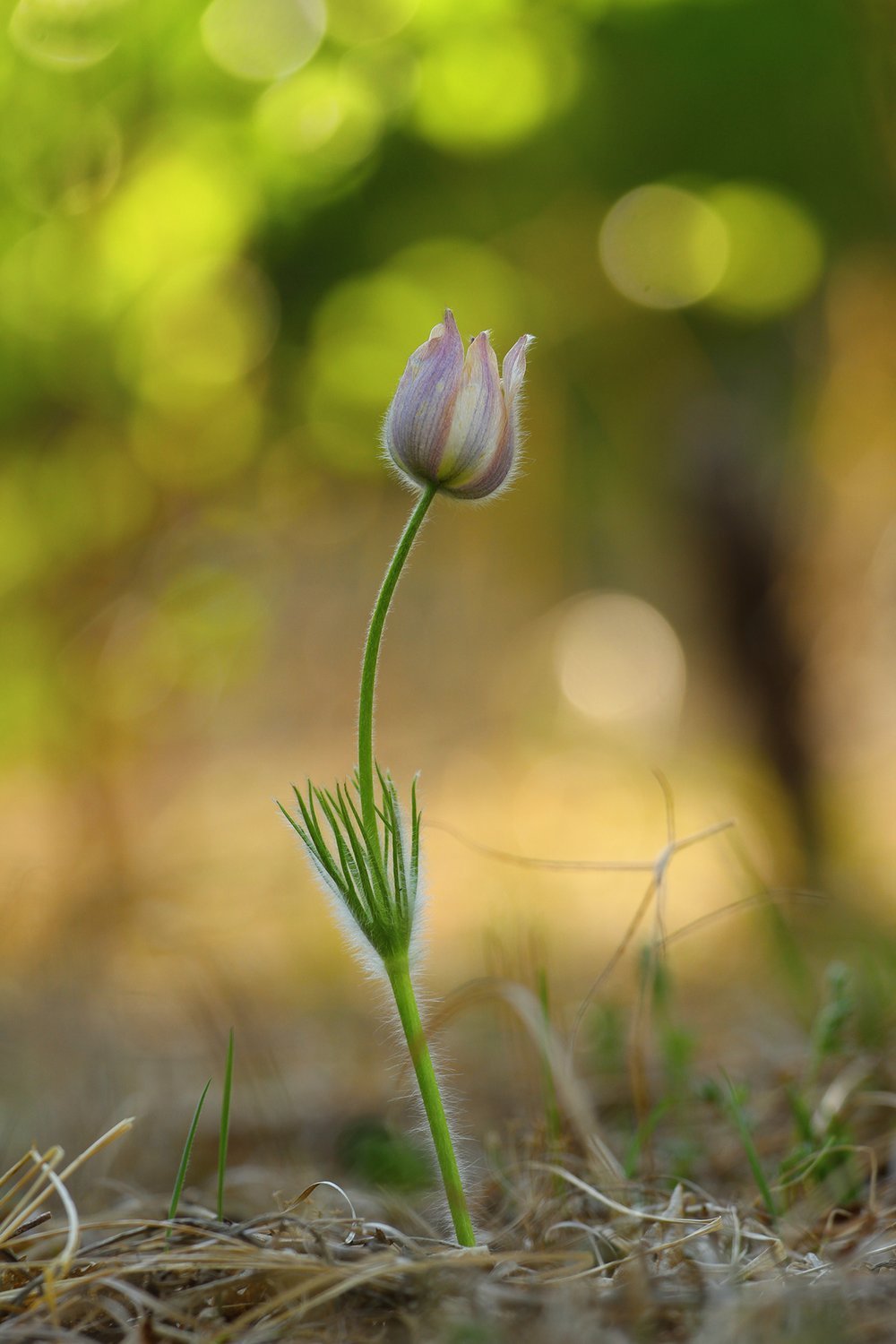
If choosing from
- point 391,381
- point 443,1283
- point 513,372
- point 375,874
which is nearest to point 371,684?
point 375,874

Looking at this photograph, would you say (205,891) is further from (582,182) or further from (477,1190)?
(477,1190)

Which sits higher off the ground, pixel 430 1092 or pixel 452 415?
pixel 452 415

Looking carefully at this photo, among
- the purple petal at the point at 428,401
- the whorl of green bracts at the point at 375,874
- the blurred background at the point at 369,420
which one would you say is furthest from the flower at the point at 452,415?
the blurred background at the point at 369,420

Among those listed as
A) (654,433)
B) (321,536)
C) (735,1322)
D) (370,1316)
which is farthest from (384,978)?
(321,536)

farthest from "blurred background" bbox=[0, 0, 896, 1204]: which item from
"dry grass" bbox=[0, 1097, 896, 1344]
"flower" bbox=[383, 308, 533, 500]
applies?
"flower" bbox=[383, 308, 533, 500]

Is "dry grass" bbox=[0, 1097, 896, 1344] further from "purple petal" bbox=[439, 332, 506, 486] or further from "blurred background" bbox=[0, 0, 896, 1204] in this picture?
"blurred background" bbox=[0, 0, 896, 1204]

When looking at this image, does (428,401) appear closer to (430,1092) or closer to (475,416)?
(475,416)
